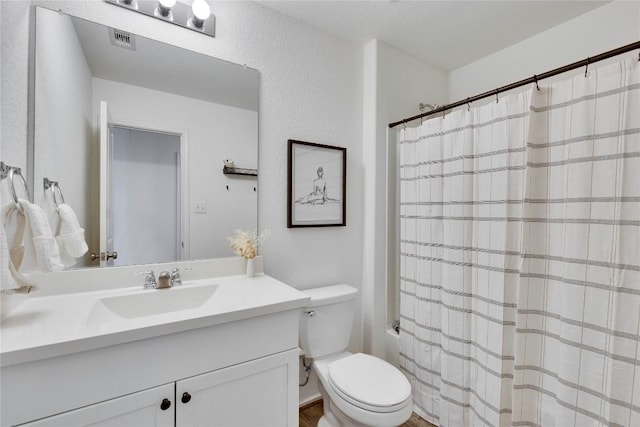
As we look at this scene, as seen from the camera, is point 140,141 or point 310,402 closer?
point 140,141

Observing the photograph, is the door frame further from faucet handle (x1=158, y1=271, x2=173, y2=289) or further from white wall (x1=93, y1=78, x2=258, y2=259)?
faucet handle (x1=158, y1=271, x2=173, y2=289)

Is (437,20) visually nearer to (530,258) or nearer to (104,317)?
(530,258)

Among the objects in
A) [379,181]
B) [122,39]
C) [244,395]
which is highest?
[122,39]

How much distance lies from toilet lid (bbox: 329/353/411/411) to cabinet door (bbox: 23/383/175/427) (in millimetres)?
755

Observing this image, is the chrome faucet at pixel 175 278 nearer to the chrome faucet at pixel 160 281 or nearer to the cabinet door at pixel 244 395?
the chrome faucet at pixel 160 281

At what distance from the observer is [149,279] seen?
1.34m

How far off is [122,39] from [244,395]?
166cm

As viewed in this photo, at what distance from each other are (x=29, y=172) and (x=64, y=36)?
60 cm

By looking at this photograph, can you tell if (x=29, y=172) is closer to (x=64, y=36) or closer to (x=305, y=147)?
(x=64, y=36)

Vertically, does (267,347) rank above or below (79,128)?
below

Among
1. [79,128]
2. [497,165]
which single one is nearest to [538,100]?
[497,165]

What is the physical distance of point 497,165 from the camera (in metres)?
1.42

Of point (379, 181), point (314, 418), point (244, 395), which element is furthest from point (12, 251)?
point (379, 181)

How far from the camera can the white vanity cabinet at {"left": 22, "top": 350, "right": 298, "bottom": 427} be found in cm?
90
